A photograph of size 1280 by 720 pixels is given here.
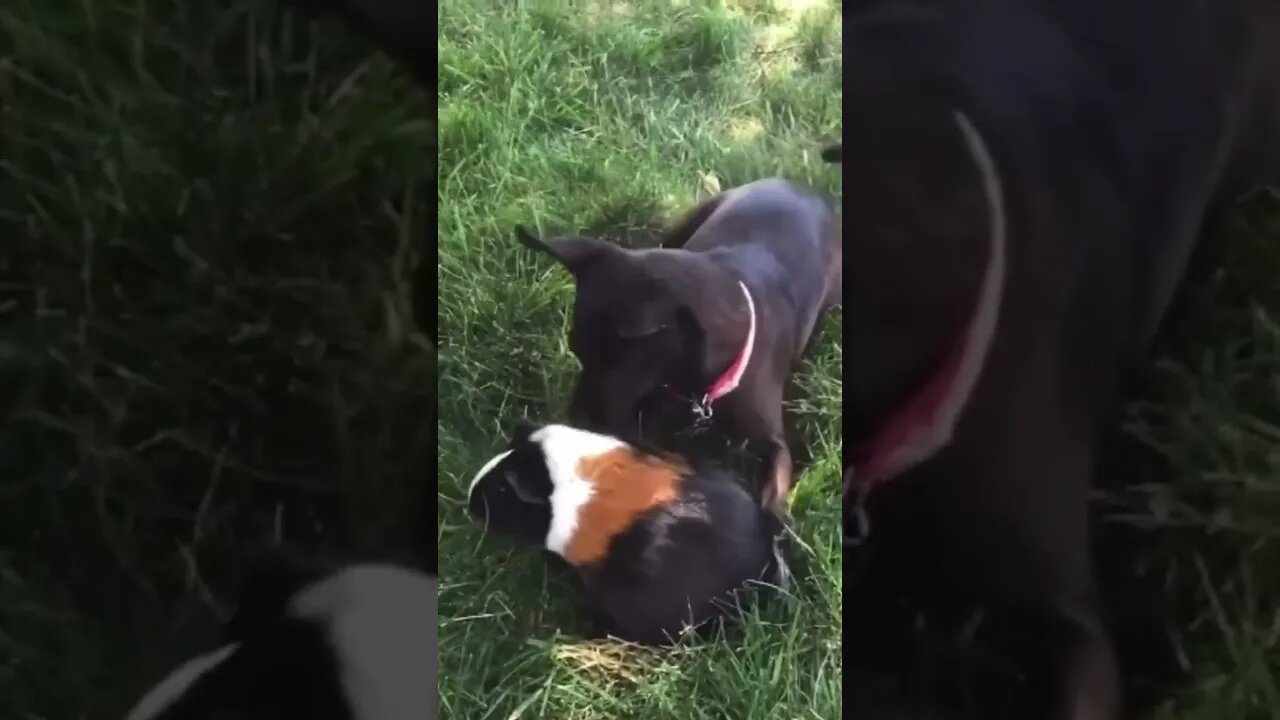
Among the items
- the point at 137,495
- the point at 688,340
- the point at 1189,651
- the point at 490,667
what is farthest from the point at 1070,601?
the point at 137,495

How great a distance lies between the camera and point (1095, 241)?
1050 mm

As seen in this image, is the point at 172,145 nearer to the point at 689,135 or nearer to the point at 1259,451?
the point at 689,135

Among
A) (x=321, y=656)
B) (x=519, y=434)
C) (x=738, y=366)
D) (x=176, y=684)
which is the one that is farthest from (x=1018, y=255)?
(x=176, y=684)

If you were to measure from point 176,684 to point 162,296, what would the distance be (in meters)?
0.39

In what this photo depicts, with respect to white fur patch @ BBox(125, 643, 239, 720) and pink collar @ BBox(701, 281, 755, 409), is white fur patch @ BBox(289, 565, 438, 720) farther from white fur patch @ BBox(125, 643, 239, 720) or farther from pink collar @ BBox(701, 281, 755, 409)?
pink collar @ BBox(701, 281, 755, 409)

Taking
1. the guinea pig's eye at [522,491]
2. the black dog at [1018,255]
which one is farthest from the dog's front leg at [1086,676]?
the guinea pig's eye at [522,491]

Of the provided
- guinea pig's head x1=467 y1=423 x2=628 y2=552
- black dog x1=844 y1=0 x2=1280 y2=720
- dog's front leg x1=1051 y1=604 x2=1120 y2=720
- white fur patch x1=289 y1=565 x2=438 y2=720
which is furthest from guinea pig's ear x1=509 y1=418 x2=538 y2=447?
dog's front leg x1=1051 y1=604 x2=1120 y2=720

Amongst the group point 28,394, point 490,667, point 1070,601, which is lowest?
point 490,667

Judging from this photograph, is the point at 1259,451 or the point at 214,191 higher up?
the point at 214,191

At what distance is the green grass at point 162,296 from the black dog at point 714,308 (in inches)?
8.7

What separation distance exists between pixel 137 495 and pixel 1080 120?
102 cm

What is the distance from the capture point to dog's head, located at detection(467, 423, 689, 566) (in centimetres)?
105

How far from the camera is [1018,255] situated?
1052mm

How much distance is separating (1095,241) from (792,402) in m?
A: 0.35
